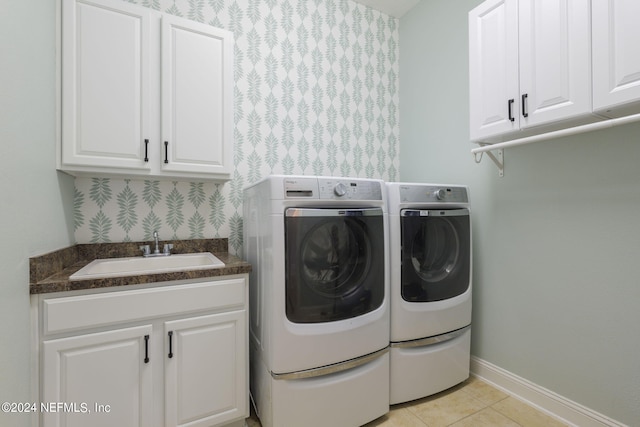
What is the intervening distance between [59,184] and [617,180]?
2746mm

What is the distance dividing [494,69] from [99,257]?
8.25ft

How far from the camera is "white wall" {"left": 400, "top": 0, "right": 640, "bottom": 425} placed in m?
1.39

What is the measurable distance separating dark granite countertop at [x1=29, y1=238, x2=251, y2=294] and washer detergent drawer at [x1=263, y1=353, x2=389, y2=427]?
0.63 meters

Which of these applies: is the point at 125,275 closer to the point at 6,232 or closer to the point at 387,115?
the point at 6,232

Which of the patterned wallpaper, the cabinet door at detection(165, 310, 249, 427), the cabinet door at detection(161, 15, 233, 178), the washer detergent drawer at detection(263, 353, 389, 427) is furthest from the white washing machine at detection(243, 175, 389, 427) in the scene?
the patterned wallpaper

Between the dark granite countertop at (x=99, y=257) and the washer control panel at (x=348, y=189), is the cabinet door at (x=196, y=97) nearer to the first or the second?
the dark granite countertop at (x=99, y=257)

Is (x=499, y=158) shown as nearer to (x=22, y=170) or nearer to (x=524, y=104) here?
(x=524, y=104)

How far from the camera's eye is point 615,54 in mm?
1187

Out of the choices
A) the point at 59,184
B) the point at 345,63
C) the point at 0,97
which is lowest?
the point at 59,184

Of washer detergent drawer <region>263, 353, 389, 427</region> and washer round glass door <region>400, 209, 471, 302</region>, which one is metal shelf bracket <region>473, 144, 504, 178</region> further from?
washer detergent drawer <region>263, 353, 389, 427</region>

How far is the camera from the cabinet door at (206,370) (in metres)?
1.34

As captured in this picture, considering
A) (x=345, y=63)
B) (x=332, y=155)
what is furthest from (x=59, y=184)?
(x=345, y=63)

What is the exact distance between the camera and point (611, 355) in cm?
143

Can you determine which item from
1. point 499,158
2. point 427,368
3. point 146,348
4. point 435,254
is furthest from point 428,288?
point 146,348
